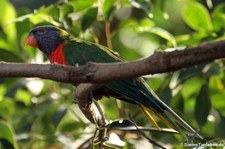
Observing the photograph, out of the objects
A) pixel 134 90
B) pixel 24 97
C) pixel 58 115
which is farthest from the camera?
pixel 24 97

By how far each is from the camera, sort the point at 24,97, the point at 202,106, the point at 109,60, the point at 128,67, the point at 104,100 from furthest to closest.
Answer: the point at 24,97
the point at 104,100
the point at 202,106
the point at 109,60
the point at 128,67

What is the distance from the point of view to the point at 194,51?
1629 millimetres

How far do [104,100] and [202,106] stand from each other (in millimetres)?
667

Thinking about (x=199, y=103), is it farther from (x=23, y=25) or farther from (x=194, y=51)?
(x=194, y=51)

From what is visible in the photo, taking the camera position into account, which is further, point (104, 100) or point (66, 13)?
point (104, 100)

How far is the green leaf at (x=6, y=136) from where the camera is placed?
2498 millimetres

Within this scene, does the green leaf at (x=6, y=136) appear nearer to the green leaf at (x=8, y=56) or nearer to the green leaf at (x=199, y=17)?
the green leaf at (x=8, y=56)

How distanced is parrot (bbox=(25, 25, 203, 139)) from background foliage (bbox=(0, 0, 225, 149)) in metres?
0.08

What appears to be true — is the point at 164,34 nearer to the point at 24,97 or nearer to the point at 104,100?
the point at 104,100

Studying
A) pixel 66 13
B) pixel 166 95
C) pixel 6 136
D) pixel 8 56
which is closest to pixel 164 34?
pixel 166 95

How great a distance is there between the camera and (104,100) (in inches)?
131

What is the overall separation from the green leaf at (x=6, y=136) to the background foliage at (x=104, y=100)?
→ 167 mm

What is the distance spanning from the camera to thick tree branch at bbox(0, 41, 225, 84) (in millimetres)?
1617

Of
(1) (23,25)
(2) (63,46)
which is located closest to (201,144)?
(2) (63,46)
